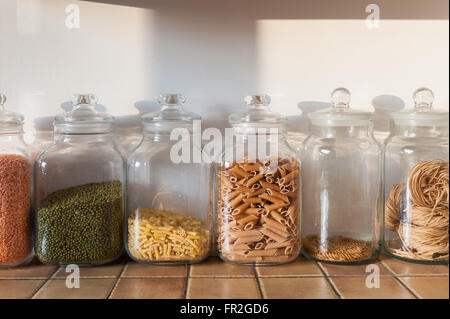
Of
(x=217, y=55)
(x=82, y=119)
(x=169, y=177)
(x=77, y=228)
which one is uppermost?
(x=217, y=55)

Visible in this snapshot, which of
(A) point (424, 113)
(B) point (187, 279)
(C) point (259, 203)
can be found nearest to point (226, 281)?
(B) point (187, 279)

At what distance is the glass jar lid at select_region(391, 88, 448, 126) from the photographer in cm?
112

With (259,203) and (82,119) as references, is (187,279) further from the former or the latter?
(82,119)

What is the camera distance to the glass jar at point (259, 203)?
1058mm

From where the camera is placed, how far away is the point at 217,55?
1.25 metres

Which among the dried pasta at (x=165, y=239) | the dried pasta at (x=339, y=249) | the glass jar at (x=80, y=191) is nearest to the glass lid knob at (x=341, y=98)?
the dried pasta at (x=339, y=249)

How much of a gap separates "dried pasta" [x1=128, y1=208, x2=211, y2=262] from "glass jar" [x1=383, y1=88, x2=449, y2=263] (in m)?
0.49

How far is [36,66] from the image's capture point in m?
1.22

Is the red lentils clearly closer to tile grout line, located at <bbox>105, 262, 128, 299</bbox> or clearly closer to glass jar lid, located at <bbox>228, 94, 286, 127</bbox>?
tile grout line, located at <bbox>105, 262, 128, 299</bbox>

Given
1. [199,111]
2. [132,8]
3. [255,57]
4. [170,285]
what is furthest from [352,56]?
[170,285]

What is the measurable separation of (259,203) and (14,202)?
22.5 inches

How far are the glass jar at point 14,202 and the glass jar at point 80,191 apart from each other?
30 millimetres

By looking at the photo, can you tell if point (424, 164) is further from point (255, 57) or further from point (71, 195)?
point (71, 195)

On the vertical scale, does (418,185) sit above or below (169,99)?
below
